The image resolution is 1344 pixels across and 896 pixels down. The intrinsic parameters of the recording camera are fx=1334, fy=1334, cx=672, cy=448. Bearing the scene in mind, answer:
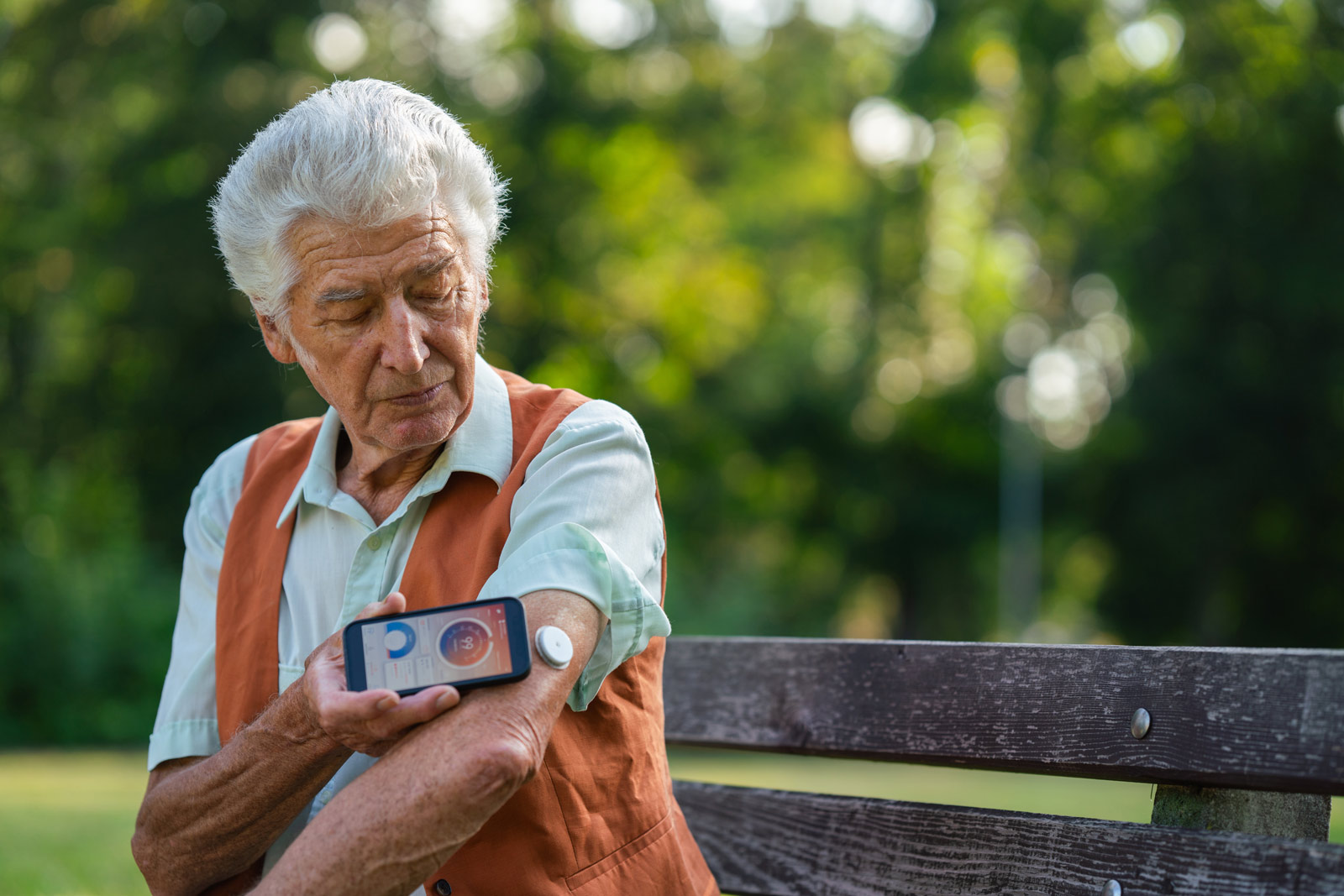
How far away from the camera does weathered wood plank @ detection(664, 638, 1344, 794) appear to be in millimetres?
1726

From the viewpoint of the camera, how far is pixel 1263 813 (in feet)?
6.06

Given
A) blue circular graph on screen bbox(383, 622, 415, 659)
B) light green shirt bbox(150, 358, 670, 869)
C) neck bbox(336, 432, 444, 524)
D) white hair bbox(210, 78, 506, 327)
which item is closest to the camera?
blue circular graph on screen bbox(383, 622, 415, 659)

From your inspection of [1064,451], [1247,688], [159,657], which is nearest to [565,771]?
[1247,688]

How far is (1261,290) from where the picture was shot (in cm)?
2138

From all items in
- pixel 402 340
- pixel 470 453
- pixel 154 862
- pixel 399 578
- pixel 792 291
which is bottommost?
pixel 154 862

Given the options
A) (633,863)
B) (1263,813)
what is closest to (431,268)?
(633,863)

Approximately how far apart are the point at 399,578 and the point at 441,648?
0.42 m

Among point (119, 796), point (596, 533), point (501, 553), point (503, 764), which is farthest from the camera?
point (119, 796)

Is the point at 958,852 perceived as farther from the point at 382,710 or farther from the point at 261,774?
the point at 261,774

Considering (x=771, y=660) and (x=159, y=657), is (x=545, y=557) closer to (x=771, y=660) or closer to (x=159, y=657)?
(x=771, y=660)

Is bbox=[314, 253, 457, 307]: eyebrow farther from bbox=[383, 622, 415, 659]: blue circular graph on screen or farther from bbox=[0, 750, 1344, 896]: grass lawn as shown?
bbox=[0, 750, 1344, 896]: grass lawn

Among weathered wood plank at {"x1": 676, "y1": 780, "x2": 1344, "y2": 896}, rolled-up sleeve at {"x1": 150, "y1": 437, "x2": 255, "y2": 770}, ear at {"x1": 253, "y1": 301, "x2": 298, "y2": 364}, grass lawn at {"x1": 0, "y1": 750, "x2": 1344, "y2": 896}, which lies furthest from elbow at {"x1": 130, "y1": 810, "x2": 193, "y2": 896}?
grass lawn at {"x1": 0, "y1": 750, "x2": 1344, "y2": 896}

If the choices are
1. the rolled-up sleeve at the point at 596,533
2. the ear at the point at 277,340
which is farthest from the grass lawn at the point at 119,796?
the ear at the point at 277,340

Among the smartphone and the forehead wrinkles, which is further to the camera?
the forehead wrinkles
